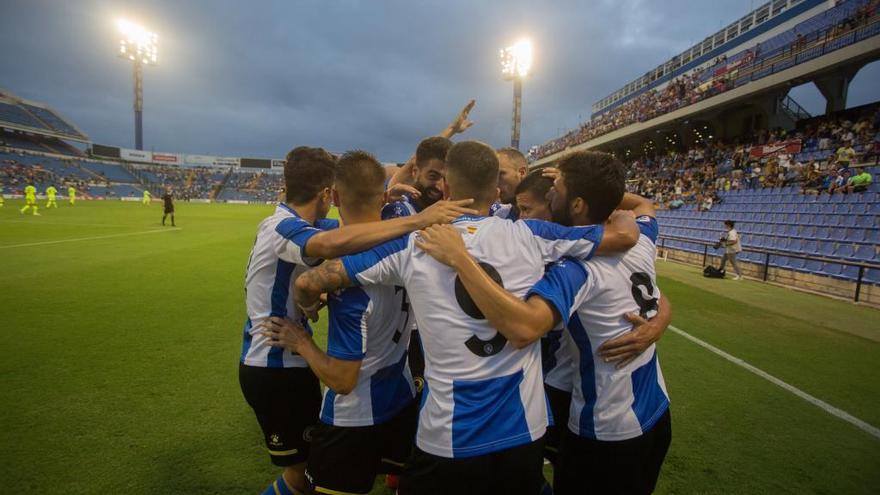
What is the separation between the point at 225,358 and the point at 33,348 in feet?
7.58

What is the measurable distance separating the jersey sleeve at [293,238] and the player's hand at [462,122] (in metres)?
2.14

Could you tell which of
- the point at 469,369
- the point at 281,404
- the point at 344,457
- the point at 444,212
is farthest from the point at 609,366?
the point at 281,404

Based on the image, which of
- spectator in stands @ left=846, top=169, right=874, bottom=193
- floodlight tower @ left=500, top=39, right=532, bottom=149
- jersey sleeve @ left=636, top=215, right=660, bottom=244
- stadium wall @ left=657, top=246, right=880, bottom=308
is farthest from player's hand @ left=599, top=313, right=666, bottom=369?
floodlight tower @ left=500, top=39, right=532, bottom=149

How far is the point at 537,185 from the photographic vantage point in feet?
8.48

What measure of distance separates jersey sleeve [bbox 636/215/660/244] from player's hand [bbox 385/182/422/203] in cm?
151

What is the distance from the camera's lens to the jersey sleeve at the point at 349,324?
1.90m

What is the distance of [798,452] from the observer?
3.62 m

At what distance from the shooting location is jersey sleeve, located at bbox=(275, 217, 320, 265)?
2.13 meters

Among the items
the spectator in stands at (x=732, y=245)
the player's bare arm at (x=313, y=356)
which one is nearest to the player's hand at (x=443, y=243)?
the player's bare arm at (x=313, y=356)

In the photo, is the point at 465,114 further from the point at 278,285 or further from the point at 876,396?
the point at 876,396

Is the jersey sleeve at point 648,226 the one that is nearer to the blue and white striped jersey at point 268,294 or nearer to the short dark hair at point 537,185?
the short dark hair at point 537,185

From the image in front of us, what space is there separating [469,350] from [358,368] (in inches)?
23.2

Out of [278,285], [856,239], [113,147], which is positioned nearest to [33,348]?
[278,285]

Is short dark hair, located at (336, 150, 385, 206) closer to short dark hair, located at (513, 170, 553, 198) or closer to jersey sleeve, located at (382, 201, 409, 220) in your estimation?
jersey sleeve, located at (382, 201, 409, 220)
